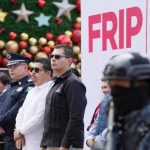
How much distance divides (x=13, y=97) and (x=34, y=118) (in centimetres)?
106

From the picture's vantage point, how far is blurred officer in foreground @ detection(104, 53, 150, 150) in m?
2.79

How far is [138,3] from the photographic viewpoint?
6.09 meters

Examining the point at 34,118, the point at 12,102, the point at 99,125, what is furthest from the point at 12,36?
the point at 99,125

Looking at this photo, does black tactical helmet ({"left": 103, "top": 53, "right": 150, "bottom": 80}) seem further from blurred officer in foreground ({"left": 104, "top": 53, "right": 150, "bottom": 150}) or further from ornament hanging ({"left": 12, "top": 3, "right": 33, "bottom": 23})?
ornament hanging ({"left": 12, "top": 3, "right": 33, "bottom": 23})

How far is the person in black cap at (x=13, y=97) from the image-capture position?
7737 mm

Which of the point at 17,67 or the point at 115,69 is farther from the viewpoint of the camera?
the point at 17,67

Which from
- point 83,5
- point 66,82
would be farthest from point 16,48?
point 66,82

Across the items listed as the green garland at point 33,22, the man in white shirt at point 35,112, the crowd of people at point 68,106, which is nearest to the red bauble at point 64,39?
the green garland at point 33,22

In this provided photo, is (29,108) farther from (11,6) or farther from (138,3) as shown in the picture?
(11,6)

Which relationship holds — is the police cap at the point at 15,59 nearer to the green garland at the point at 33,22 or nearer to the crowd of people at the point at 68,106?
→ the crowd of people at the point at 68,106

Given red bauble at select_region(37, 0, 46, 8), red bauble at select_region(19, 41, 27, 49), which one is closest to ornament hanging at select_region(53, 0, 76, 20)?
red bauble at select_region(37, 0, 46, 8)

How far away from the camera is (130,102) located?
2830 millimetres

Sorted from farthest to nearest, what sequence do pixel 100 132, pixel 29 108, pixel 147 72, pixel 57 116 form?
1. pixel 29 108
2. pixel 57 116
3. pixel 100 132
4. pixel 147 72

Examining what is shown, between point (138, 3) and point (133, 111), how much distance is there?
3.37 meters
